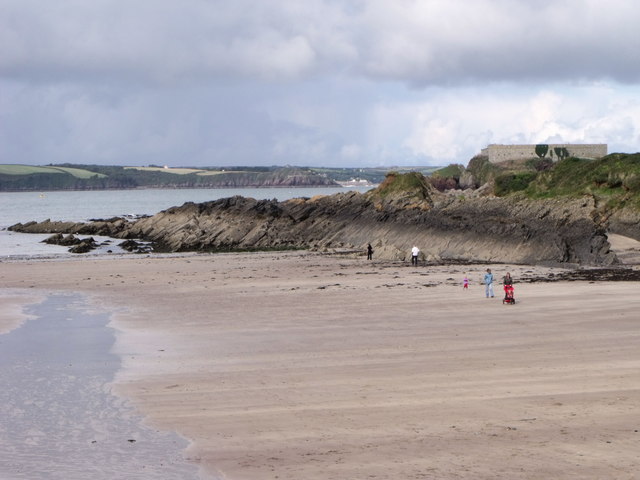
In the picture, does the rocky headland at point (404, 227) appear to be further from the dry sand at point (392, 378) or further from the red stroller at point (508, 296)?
the red stroller at point (508, 296)

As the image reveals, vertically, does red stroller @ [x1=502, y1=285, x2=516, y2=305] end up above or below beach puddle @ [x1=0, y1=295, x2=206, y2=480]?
above

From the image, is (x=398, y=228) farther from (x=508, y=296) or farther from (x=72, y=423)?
(x=72, y=423)

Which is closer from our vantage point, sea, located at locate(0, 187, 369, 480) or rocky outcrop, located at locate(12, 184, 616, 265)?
sea, located at locate(0, 187, 369, 480)

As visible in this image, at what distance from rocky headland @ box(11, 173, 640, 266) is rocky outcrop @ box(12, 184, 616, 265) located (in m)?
0.05

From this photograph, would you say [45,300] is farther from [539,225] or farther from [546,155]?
[546,155]

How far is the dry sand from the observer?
959 cm

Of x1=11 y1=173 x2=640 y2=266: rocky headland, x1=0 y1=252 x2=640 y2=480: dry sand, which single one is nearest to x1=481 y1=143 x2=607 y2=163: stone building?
x1=11 y1=173 x2=640 y2=266: rocky headland

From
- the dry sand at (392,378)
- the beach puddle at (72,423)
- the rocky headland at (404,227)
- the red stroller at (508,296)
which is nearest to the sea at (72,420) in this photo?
the beach puddle at (72,423)

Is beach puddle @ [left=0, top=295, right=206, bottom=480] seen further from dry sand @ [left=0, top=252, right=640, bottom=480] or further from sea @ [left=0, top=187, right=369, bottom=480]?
dry sand @ [left=0, top=252, right=640, bottom=480]

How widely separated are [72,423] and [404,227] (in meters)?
33.3

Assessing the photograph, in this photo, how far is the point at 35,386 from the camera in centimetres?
1362

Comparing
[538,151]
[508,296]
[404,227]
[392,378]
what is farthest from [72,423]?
[538,151]

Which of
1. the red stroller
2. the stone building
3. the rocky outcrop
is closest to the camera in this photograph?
the red stroller

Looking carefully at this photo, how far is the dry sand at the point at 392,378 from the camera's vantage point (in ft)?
31.5
